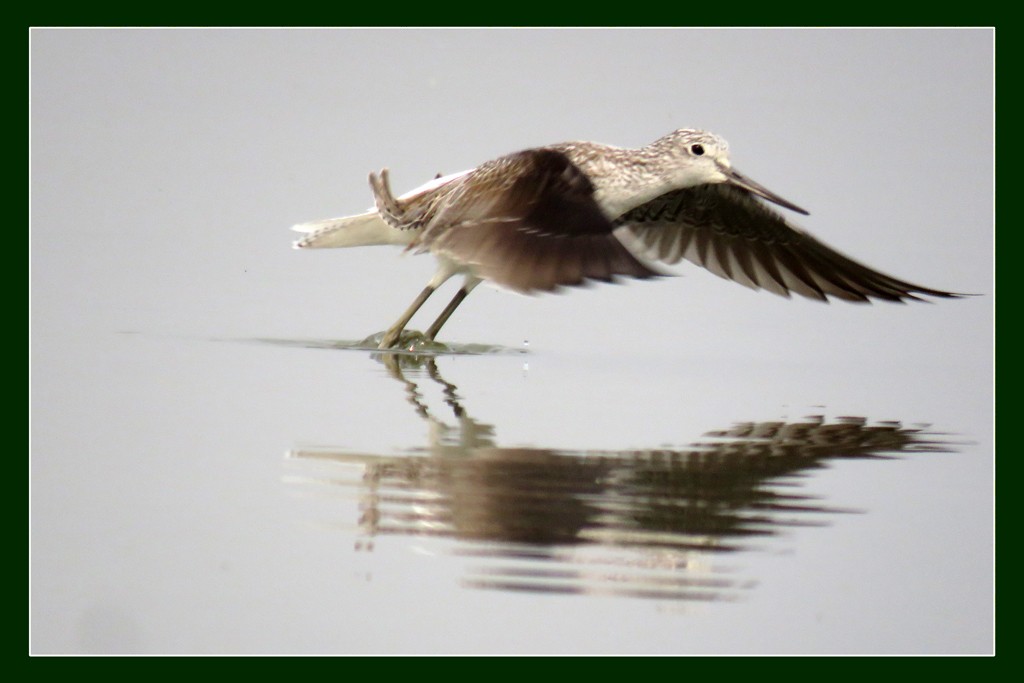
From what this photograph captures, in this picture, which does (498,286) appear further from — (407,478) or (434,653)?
(434,653)

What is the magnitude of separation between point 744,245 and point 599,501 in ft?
18.7

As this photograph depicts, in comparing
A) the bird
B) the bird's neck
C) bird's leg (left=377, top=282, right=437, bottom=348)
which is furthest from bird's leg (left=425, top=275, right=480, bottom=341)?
the bird's neck

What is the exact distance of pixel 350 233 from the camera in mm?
12414

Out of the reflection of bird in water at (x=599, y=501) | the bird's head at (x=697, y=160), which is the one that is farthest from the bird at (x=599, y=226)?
the reflection of bird in water at (x=599, y=501)

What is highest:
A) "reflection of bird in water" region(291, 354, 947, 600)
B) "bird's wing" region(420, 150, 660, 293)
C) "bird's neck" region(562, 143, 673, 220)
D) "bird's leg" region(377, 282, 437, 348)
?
"bird's neck" region(562, 143, 673, 220)

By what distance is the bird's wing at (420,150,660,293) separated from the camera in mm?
9391

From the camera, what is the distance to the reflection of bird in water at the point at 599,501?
20.1ft

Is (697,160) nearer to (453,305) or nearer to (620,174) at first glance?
(620,174)

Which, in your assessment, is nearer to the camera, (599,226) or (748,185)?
(599,226)

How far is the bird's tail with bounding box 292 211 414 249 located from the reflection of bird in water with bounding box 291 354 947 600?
3.43 m

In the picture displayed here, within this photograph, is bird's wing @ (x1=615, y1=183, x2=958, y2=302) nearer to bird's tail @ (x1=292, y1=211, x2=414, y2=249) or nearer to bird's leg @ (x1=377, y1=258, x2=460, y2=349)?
bird's leg @ (x1=377, y1=258, x2=460, y2=349)

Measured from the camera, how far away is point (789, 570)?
630 centimetres

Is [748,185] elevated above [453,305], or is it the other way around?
[748,185]

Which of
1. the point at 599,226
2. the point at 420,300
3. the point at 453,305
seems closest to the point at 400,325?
the point at 420,300
